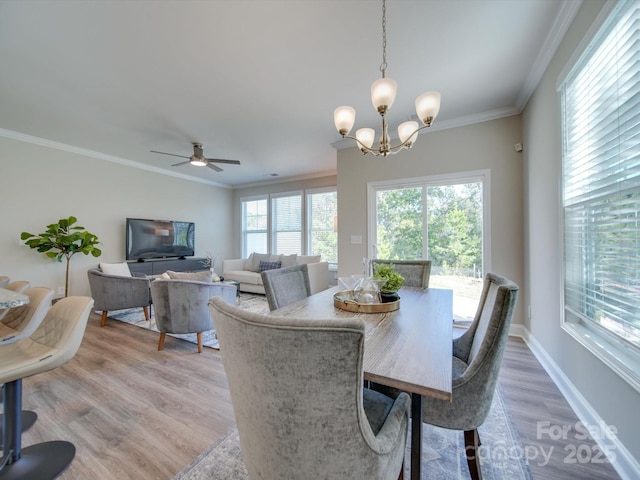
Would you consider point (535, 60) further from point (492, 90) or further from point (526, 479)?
point (526, 479)

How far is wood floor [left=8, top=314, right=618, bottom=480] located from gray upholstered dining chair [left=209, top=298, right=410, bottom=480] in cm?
106

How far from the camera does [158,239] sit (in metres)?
5.45

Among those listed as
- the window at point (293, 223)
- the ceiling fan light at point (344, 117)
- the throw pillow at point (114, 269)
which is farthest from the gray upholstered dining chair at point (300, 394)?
the window at point (293, 223)

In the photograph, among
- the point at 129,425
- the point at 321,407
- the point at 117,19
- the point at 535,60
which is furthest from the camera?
the point at 535,60

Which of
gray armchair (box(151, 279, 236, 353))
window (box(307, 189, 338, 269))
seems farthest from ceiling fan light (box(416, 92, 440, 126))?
window (box(307, 189, 338, 269))

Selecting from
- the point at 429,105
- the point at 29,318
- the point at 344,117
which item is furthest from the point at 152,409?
the point at 429,105

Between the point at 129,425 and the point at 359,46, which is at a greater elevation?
the point at 359,46

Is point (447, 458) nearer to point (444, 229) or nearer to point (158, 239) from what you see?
point (444, 229)

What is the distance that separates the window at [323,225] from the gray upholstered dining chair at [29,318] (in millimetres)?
4780

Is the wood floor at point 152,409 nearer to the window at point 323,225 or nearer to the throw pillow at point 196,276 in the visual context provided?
the throw pillow at point 196,276

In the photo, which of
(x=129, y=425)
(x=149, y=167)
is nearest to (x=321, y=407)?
(x=129, y=425)

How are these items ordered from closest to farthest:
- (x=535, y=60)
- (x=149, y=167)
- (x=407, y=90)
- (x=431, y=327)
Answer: (x=431, y=327) → (x=535, y=60) → (x=407, y=90) → (x=149, y=167)

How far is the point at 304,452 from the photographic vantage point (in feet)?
2.20

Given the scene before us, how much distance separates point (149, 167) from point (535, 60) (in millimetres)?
6303
